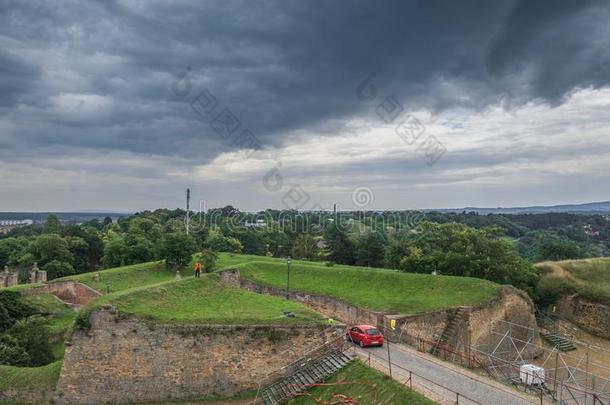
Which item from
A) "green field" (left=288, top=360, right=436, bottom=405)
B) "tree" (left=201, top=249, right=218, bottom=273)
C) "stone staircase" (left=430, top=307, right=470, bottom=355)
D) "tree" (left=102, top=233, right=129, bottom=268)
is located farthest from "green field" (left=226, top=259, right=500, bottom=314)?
"tree" (left=102, top=233, right=129, bottom=268)

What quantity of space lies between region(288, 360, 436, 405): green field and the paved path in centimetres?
59

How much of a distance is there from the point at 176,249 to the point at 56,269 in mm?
21456

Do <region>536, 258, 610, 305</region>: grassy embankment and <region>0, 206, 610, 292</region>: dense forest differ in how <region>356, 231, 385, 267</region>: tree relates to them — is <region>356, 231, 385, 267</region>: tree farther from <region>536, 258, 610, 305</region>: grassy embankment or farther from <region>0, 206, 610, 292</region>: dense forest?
<region>536, 258, 610, 305</region>: grassy embankment

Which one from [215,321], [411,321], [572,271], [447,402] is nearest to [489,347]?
[411,321]

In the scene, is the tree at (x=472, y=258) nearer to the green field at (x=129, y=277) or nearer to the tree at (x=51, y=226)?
the green field at (x=129, y=277)

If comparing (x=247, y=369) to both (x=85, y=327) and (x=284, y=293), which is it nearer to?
(x=85, y=327)

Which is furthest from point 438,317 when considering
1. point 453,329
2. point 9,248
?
point 9,248

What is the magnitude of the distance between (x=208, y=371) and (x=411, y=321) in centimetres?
949

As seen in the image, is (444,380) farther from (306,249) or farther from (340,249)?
(306,249)

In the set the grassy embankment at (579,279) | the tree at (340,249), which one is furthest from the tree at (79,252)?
the grassy embankment at (579,279)

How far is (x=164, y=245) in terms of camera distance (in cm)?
3650

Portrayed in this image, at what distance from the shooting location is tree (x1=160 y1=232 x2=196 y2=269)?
→ 36062 mm

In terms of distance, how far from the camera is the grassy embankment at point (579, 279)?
32.7 m

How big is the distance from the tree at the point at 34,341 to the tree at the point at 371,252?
1294 inches
